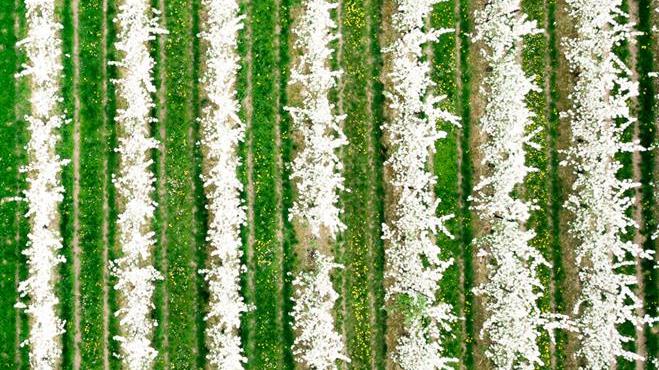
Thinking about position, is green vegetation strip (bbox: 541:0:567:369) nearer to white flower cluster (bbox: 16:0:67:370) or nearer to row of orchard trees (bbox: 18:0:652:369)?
row of orchard trees (bbox: 18:0:652:369)

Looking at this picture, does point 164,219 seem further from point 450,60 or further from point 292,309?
point 450,60

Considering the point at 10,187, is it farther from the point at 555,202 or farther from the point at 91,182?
the point at 555,202

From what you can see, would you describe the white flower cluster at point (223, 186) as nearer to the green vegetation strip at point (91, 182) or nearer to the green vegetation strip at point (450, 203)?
the green vegetation strip at point (91, 182)

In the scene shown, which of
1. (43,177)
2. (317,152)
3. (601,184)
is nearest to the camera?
(601,184)

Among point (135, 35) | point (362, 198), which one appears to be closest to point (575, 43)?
point (362, 198)

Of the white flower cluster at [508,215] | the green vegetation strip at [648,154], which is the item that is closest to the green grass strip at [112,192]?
the white flower cluster at [508,215]

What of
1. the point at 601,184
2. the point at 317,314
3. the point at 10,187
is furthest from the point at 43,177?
the point at 601,184
